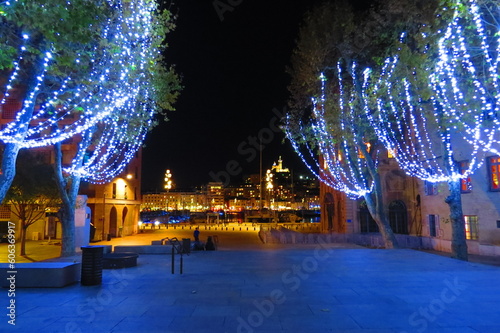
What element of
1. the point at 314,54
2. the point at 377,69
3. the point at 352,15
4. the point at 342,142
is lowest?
the point at 342,142

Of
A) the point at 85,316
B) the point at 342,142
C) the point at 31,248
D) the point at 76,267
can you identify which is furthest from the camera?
the point at 31,248

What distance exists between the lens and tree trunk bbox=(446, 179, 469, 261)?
54.5ft

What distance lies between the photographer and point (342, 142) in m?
22.7

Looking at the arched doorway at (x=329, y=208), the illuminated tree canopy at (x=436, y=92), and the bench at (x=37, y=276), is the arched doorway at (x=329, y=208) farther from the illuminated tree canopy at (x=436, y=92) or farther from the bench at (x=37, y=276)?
the bench at (x=37, y=276)

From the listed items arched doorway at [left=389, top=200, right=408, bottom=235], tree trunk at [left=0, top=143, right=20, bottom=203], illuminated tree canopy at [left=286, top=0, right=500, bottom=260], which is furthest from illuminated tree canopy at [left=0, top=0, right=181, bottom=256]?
arched doorway at [left=389, top=200, right=408, bottom=235]

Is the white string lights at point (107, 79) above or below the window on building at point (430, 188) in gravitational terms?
above

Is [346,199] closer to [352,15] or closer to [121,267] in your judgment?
[352,15]

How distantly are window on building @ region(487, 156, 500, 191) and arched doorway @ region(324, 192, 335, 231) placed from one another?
1626 centimetres

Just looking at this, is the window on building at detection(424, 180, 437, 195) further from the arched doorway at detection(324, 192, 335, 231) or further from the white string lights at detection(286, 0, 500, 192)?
the arched doorway at detection(324, 192, 335, 231)

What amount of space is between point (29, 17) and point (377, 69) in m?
16.3

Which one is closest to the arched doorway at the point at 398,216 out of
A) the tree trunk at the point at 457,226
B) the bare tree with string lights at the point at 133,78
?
the tree trunk at the point at 457,226

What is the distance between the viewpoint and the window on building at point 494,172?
855 inches

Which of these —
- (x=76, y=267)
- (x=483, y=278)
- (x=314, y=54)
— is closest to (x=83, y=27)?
(x=76, y=267)

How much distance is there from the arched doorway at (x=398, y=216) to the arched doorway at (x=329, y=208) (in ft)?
20.6
